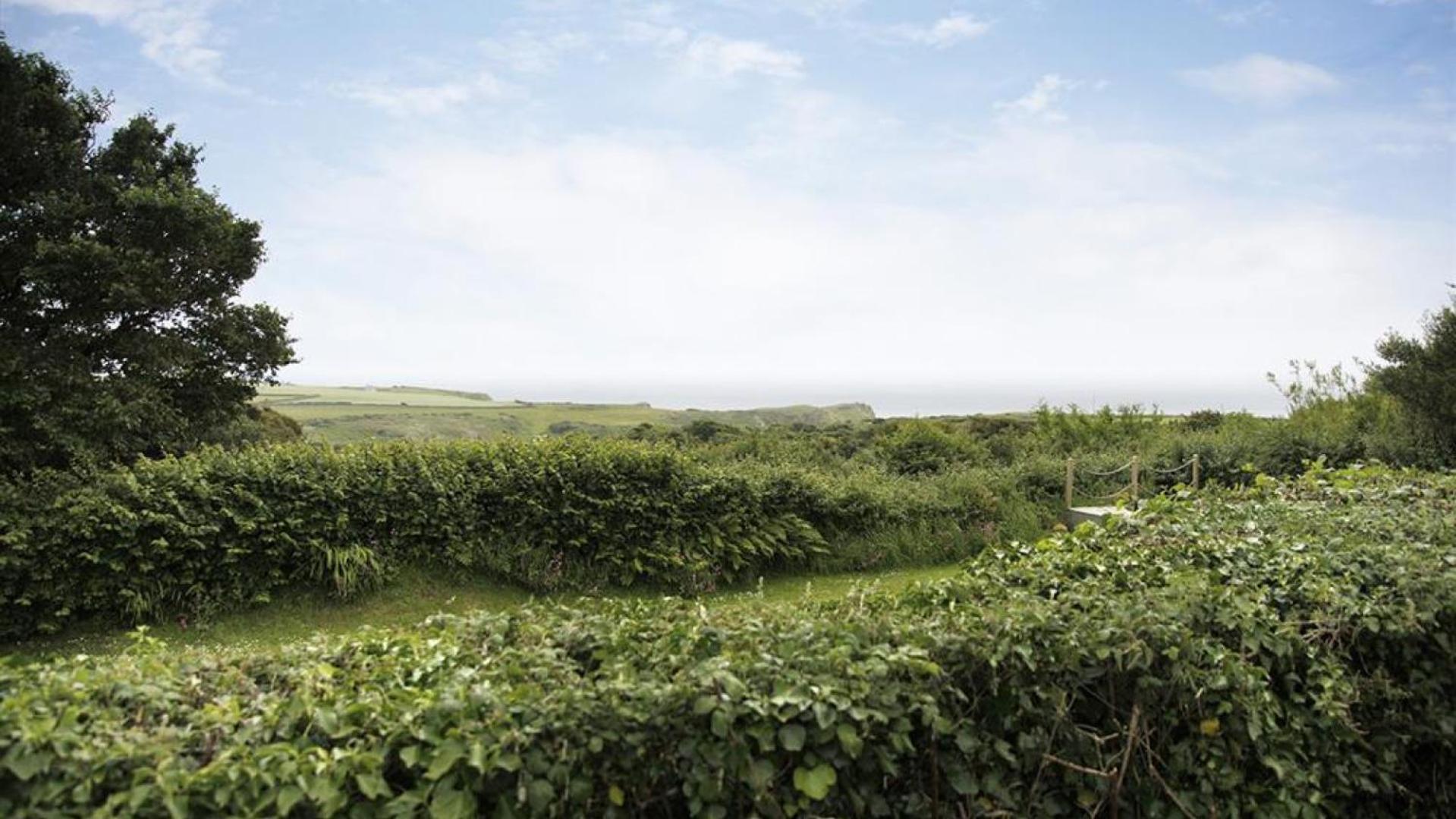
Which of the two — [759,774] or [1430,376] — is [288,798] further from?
[1430,376]

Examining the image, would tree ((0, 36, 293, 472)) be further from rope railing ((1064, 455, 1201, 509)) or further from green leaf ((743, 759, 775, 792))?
rope railing ((1064, 455, 1201, 509))

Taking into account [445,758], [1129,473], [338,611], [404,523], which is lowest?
[338,611]

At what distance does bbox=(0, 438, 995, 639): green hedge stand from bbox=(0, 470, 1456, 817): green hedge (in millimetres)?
4766

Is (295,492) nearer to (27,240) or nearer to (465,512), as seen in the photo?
(465,512)

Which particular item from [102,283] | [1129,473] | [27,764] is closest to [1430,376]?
[1129,473]

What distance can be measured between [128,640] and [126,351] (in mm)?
4765

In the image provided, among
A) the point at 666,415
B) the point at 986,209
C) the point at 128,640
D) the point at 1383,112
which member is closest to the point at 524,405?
the point at 666,415

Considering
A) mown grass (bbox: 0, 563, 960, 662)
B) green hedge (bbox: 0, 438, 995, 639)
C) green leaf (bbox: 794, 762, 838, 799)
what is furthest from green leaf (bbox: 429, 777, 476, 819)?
green hedge (bbox: 0, 438, 995, 639)

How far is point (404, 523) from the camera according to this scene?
7156mm

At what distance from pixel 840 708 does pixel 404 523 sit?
6.33 m

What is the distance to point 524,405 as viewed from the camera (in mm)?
18234

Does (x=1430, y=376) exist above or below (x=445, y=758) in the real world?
above

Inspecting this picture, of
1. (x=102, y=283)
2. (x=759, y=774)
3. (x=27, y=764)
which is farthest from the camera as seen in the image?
(x=102, y=283)

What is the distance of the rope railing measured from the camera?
10.4 m
